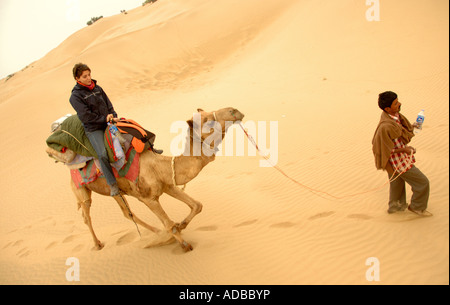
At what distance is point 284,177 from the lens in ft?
23.6

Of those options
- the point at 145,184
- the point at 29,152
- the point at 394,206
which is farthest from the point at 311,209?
the point at 29,152

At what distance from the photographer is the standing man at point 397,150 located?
162 inches

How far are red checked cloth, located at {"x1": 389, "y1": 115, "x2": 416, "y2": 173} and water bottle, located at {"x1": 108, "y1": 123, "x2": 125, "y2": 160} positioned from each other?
13.5ft

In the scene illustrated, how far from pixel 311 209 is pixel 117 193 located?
3.61 metres

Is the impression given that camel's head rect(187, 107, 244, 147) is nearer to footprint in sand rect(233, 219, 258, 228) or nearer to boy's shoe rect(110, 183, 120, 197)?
boy's shoe rect(110, 183, 120, 197)

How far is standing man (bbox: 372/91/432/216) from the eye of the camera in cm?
412

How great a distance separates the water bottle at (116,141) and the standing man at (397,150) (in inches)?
153

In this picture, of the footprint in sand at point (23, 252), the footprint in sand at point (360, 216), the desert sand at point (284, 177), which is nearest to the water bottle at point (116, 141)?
the desert sand at point (284, 177)

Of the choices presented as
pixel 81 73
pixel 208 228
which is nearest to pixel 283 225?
pixel 208 228

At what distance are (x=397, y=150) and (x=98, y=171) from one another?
4.80 metres

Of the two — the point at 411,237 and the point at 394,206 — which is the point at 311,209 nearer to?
the point at 394,206

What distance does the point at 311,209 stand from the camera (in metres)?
5.64

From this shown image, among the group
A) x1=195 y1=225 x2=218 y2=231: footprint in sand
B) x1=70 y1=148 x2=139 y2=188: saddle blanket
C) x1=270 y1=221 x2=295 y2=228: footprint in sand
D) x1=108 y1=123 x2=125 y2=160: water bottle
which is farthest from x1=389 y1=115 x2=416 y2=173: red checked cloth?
x1=108 y1=123 x2=125 y2=160: water bottle

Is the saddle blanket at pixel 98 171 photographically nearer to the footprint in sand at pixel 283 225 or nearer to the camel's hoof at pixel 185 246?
the camel's hoof at pixel 185 246
